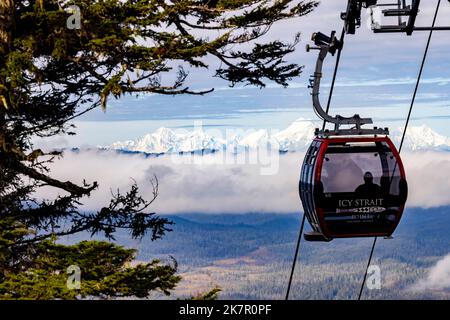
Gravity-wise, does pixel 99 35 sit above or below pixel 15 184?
above

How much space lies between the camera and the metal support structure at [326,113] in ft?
54.2

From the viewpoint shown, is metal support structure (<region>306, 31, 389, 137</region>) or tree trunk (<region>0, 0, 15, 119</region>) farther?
tree trunk (<region>0, 0, 15, 119</region>)

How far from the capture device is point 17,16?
69.3 ft

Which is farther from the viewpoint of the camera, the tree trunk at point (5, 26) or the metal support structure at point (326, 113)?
the tree trunk at point (5, 26)

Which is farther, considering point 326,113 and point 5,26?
point 5,26

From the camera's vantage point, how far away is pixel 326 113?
1684cm

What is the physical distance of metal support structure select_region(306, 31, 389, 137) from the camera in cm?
1653
